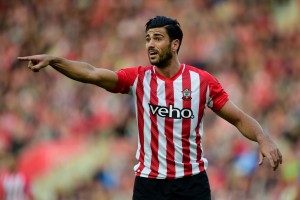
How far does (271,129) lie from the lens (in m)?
11.2

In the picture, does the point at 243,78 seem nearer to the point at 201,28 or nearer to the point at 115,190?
the point at 201,28

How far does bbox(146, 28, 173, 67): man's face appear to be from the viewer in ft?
20.2

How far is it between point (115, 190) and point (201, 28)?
3.22m

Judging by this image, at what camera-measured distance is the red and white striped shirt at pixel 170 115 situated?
6.14 meters

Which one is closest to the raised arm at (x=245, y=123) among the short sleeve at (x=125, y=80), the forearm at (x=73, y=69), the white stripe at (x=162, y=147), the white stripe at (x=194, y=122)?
the white stripe at (x=194, y=122)

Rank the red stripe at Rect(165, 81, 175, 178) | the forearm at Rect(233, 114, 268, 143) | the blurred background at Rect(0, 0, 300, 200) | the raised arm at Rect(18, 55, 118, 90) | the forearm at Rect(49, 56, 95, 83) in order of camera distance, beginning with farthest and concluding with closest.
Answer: the blurred background at Rect(0, 0, 300, 200), the forearm at Rect(233, 114, 268, 143), the red stripe at Rect(165, 81, 175, 178), the forearm at Rect(49, 56, 95, 83), the raised arm at Rect(18, 55, 118, 90)

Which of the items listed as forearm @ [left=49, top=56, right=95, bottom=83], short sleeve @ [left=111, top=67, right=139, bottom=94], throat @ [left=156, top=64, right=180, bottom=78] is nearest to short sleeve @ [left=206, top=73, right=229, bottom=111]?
throat @ [left=156, top=64, right=180, bottom=78]

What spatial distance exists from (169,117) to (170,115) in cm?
2

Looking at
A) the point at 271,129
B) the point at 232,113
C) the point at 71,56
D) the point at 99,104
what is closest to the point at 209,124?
the point at 271,129

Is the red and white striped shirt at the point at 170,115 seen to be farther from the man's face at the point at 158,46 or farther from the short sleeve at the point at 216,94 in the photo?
the man's face at the point at 158,46

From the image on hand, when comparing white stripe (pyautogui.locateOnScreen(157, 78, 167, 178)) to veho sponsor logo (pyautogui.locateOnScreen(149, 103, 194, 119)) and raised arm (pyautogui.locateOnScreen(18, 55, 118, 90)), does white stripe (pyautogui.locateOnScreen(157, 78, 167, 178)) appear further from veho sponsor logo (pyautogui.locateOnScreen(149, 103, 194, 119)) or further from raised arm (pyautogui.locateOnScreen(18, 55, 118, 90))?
raised arm (pyautogui.locateOnScreen(18, 55, 118, 90))

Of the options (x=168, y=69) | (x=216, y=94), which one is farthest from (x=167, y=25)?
(x=216, y=94)

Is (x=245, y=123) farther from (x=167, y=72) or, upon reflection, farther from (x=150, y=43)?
(x=150, y=43)

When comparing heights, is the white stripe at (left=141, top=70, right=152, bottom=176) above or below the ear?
below
